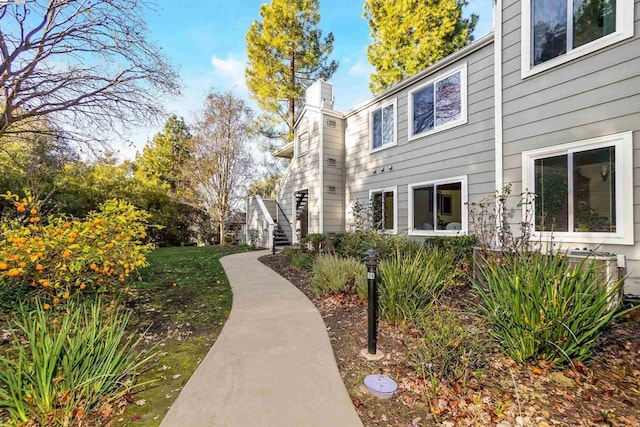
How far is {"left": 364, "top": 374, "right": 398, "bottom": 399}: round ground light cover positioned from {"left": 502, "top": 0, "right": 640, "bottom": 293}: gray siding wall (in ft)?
14.4

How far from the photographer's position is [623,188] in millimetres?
4297

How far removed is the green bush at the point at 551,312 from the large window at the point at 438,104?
5212 mm

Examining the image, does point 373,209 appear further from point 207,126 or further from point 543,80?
point 207,126

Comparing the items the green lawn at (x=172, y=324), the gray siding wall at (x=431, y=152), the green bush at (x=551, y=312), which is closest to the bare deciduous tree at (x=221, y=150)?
the gray siding wall at (x=431, y=152)

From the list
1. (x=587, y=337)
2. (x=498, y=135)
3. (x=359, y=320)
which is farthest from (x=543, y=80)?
(x=359, y=320)

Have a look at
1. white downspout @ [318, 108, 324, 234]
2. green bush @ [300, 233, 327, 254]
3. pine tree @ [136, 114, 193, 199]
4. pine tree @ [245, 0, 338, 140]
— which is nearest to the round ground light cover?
green bush @ [300, 233, 327, 254]

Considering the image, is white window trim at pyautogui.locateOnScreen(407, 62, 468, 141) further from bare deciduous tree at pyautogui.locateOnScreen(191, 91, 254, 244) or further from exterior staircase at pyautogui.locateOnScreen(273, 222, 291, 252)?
bare deciduous tree at pyautogui.locateOnScreen(191, 91, 254, 244)

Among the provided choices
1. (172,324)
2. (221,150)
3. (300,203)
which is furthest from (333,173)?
(172,324)

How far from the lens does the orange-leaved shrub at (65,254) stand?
3359 mm

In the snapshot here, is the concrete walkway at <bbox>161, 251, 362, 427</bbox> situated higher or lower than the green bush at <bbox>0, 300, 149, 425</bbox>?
lower

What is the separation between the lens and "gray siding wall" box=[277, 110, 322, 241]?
10625 millimetres

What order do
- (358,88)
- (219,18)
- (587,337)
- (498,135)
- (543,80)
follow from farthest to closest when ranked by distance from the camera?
(358,88)
(219,18)
(498,135)
(543,80)
(587,337)

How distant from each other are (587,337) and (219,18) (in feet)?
31.3

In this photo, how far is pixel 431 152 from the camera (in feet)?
25.1
